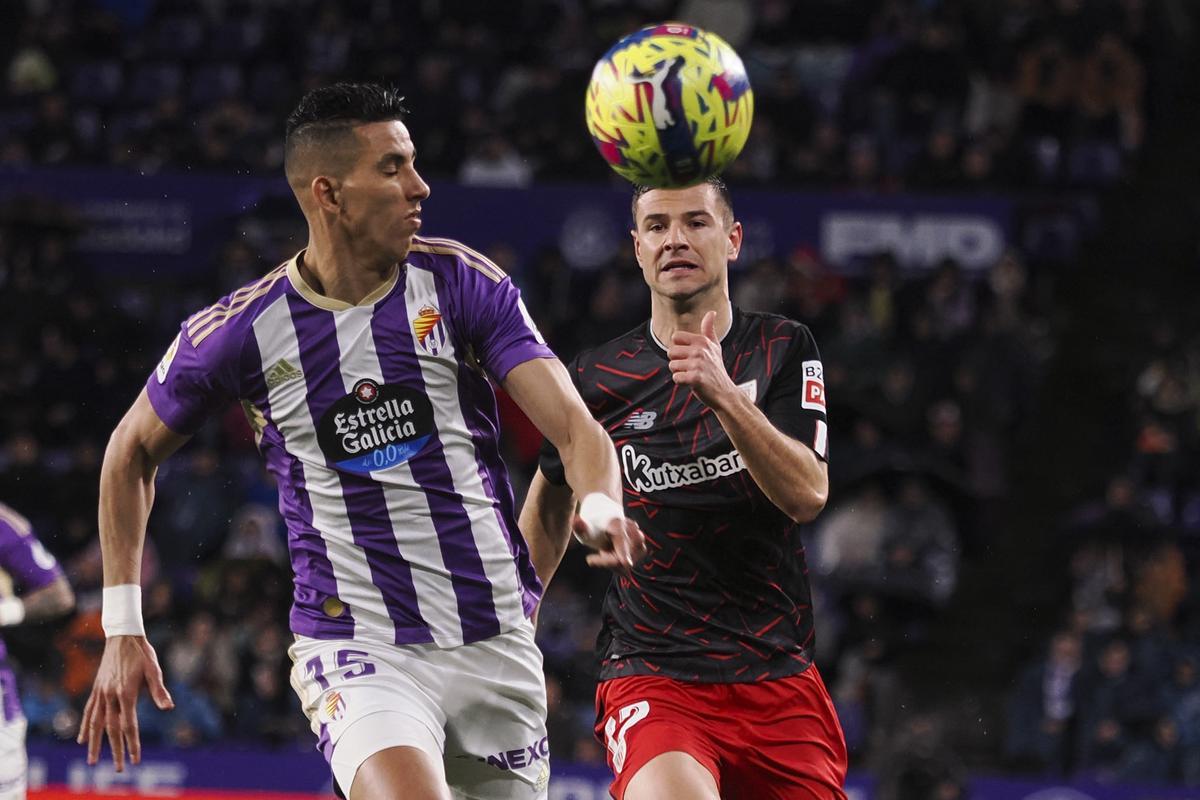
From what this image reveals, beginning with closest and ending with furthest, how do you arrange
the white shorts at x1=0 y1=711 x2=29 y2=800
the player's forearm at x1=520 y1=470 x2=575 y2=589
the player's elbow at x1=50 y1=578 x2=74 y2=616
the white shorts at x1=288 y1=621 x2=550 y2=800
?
the white shorts at x1=288 y1=621 x2=550 y2=800 < the player's forearm at x1=520 y1=470 x2=575 y2=589 < the white shorts at x1=0 y1=711 x2=29 y2=800 < the player's elbow at x1=50 y1=578 x2=74 y2=616

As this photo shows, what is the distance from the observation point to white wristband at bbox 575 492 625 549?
4246 mm

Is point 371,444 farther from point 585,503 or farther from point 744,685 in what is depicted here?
point 744,685

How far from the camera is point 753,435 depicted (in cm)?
495

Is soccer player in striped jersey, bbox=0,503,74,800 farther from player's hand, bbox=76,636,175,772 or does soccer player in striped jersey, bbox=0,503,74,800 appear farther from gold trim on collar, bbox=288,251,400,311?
gold trim on collar, bbox=288,251,400,311

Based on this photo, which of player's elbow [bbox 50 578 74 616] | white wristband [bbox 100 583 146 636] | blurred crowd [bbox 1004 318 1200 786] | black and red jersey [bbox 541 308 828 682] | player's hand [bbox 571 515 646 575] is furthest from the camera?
blurred crowd [bbox 1004 318 1200 786]

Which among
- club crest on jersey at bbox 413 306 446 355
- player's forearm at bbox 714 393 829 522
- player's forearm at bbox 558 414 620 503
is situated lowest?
player's forearm at bbox 714 393 829 522

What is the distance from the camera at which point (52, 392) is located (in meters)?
13.8

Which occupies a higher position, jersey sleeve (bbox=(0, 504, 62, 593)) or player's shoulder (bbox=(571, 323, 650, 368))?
player's shoulder (bbox=(571, 323, 650, 368))

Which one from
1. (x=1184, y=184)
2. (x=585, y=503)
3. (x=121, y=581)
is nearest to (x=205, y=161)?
(x=1184, y=184)

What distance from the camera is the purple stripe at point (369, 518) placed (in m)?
4.95

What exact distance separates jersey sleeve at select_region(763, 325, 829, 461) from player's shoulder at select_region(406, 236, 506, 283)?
0.92 meters

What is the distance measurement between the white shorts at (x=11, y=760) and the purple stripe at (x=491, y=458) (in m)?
3.05

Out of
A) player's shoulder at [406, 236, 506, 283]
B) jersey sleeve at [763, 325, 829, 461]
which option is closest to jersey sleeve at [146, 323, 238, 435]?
player's shoulder at [406, 236, 506, 283]

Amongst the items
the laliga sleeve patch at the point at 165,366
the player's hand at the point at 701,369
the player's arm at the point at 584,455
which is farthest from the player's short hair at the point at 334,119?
the player's hand at the point at 701,369
